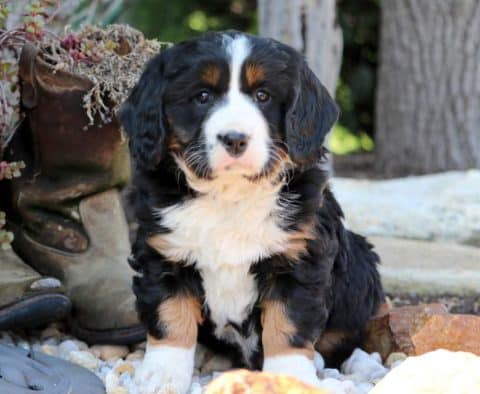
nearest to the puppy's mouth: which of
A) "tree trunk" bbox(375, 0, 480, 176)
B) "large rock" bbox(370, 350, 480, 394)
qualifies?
"large rock" bbox(370, 350, 480, 394)

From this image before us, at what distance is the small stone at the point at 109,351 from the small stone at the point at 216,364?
39cm

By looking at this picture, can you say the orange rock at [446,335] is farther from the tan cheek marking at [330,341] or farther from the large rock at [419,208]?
the large rock at [419,208]

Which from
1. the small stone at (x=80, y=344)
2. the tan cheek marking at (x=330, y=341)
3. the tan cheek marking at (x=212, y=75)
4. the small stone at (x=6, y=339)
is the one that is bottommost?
the small stone at (x=80, y=344)

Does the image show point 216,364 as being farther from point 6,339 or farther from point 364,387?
point 6,339

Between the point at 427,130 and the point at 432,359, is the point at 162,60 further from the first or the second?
the point at 427,130

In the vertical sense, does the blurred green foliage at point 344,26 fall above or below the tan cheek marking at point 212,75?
below

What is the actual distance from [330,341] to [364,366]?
0.17m

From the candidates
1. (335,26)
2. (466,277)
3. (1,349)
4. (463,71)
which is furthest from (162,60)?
(463,71)

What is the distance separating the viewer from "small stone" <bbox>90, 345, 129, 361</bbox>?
14.0 feet

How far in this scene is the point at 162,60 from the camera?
364cm

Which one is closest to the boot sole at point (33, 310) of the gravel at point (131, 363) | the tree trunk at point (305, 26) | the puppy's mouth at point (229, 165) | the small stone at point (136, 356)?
the gravel at point (131, 363)

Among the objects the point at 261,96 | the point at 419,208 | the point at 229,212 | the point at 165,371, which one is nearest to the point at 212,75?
the point at 261,96

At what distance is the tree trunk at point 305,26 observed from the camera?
740 centimetres

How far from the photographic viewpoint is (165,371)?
3.65m
